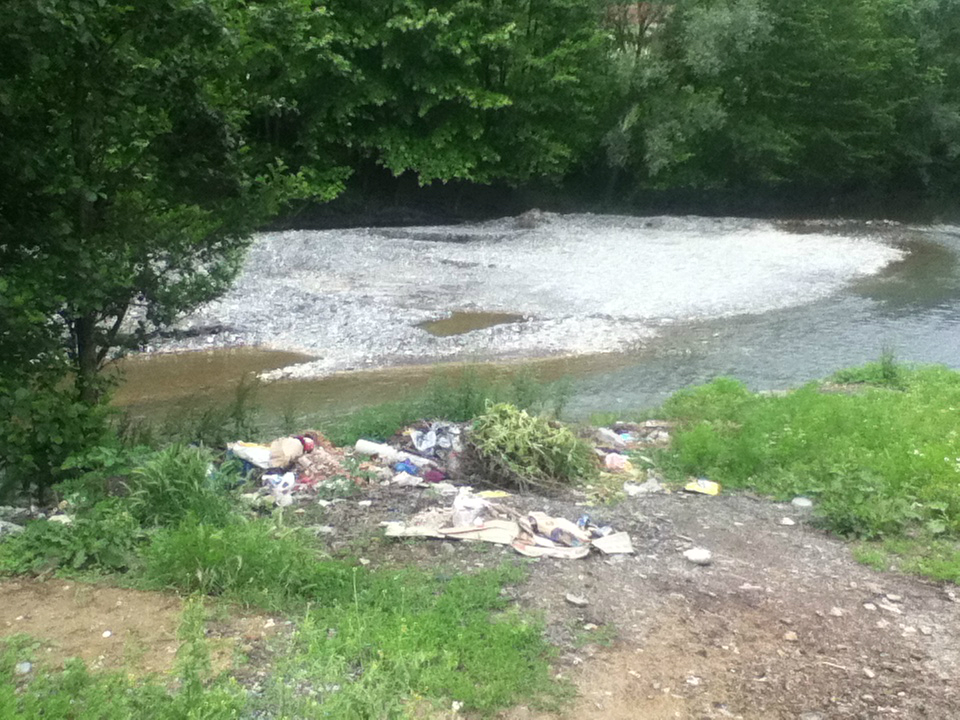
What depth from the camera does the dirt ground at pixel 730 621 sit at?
4.10 m

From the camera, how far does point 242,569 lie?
4.78m

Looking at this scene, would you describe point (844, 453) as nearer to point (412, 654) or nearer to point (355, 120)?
point (412, 654)

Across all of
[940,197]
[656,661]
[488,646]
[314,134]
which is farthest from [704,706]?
Result: [940,197]

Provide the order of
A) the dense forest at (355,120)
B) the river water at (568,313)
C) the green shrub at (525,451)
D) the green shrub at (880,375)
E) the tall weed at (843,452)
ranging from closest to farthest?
1. the dense forest at (355,120)
2. the tall weed at (843,452)
3. the green shrub at (525,451)
4. the green shrub at (880,375)
5. the river water at (568,313)

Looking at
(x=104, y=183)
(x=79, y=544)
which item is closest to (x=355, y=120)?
(x=104, y=183)

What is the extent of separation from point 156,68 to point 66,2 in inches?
49.1

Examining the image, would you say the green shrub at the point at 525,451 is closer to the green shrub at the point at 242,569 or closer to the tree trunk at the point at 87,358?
the green shrub at the point at 242,569

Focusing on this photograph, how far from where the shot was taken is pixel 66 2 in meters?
5.48

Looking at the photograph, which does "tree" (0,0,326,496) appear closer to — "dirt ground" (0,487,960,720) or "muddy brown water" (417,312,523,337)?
"dirt ground" (0,487,960,720)

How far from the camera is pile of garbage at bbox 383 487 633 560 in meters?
5.57

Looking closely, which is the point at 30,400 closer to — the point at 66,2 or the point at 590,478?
the point at 66,2

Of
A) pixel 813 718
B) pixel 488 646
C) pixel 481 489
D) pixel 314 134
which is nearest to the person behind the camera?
pixel 813 718

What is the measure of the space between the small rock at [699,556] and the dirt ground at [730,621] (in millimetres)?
55

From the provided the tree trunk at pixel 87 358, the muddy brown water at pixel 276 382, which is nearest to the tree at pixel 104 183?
the tree trunk at pixel 87 358
